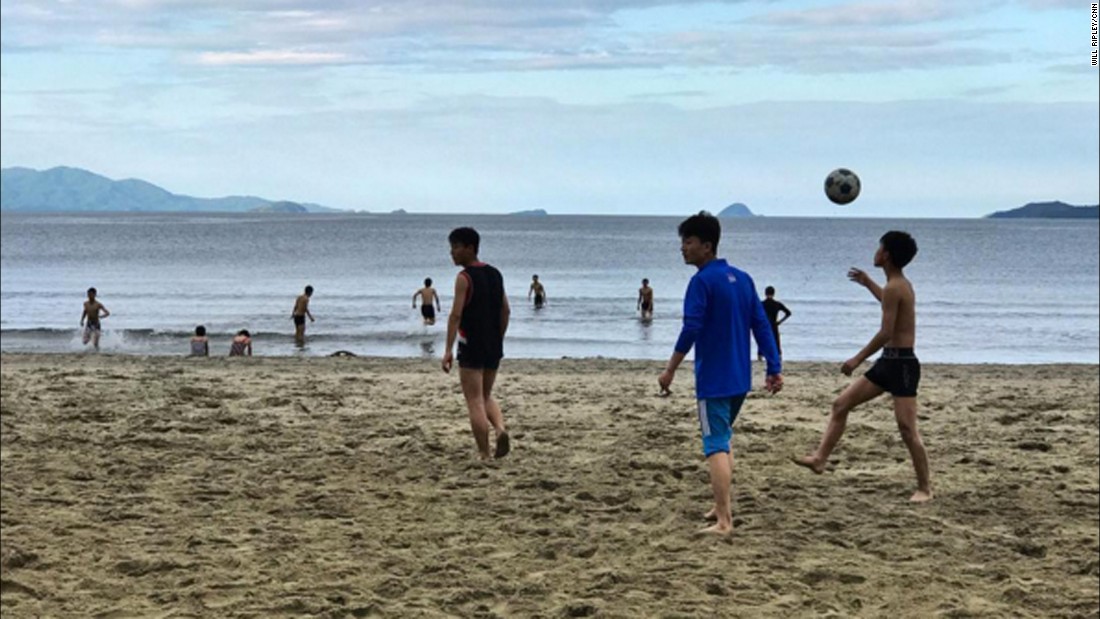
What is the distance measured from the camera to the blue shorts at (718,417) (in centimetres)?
679

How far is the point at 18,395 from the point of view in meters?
14.0

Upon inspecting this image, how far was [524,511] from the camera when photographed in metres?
8.77

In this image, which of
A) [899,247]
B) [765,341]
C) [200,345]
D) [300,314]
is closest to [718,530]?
[765,341]

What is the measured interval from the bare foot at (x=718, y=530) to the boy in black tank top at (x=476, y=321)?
1.56m

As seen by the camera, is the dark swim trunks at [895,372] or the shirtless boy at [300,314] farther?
the shirtless boy at [300,314]

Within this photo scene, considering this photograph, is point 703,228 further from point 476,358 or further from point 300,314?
point 300,314

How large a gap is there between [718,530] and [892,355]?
1.56m

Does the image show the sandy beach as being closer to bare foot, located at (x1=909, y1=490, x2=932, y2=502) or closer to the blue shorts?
bare foot, located at (x1=909, y1=490, x2=932, y2=502)

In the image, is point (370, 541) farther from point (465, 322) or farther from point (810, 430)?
point (810, 430)

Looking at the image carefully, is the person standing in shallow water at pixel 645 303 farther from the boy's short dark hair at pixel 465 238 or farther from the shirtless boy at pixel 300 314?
the boy's short dark hair at pixel 465 238

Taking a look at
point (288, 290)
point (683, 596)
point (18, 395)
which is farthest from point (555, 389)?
A: point (288, 290)

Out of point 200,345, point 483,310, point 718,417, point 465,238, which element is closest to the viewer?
point 718,417

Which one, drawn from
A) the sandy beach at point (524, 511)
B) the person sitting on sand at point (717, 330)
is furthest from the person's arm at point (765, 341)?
the sandy beach at point (524, 511)

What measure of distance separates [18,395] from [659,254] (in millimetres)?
83295
